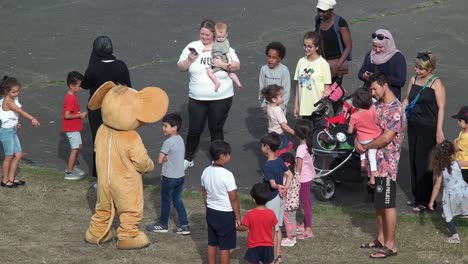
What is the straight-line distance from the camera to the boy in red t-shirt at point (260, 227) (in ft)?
33.4

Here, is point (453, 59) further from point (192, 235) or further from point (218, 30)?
point (192, 235)

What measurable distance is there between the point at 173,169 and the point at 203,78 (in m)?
2.28

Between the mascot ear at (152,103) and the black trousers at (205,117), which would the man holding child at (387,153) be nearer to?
the mascot ear at (152,103)

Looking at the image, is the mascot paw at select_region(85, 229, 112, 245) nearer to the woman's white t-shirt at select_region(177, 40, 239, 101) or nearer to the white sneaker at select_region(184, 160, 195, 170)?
the white sneaker at select_region(184, 160, 195, 170)

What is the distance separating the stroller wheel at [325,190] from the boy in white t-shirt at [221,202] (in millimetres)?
2458

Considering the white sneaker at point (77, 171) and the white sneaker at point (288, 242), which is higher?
the white sneaker at point (77, 171)

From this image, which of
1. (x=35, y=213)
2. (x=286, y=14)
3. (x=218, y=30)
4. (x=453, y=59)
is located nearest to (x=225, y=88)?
(x=218, y=30)

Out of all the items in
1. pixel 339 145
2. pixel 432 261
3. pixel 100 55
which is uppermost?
pixel 100 55

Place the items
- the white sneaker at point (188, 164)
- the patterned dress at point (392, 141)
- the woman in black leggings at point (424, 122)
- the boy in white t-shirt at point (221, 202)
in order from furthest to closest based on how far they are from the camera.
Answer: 1. the white sneaker at point (188, 164)
2. the woman in black leggings at point (424, 122)
3. the patterned dress at point (392, 141)
4. the boy in white t-shirt at point (221, 202)

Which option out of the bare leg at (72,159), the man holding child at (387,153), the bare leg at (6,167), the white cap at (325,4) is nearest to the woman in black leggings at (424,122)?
the man holding child at (387,153)

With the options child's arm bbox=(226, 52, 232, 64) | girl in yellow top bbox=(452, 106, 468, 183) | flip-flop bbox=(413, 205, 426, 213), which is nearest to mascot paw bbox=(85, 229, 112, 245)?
child's arm bbox=(226, 52, 232, 64)

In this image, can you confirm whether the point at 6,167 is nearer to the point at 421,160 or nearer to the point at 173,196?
the point at 173,196

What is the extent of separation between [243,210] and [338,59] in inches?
113

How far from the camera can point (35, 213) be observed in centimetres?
1266
